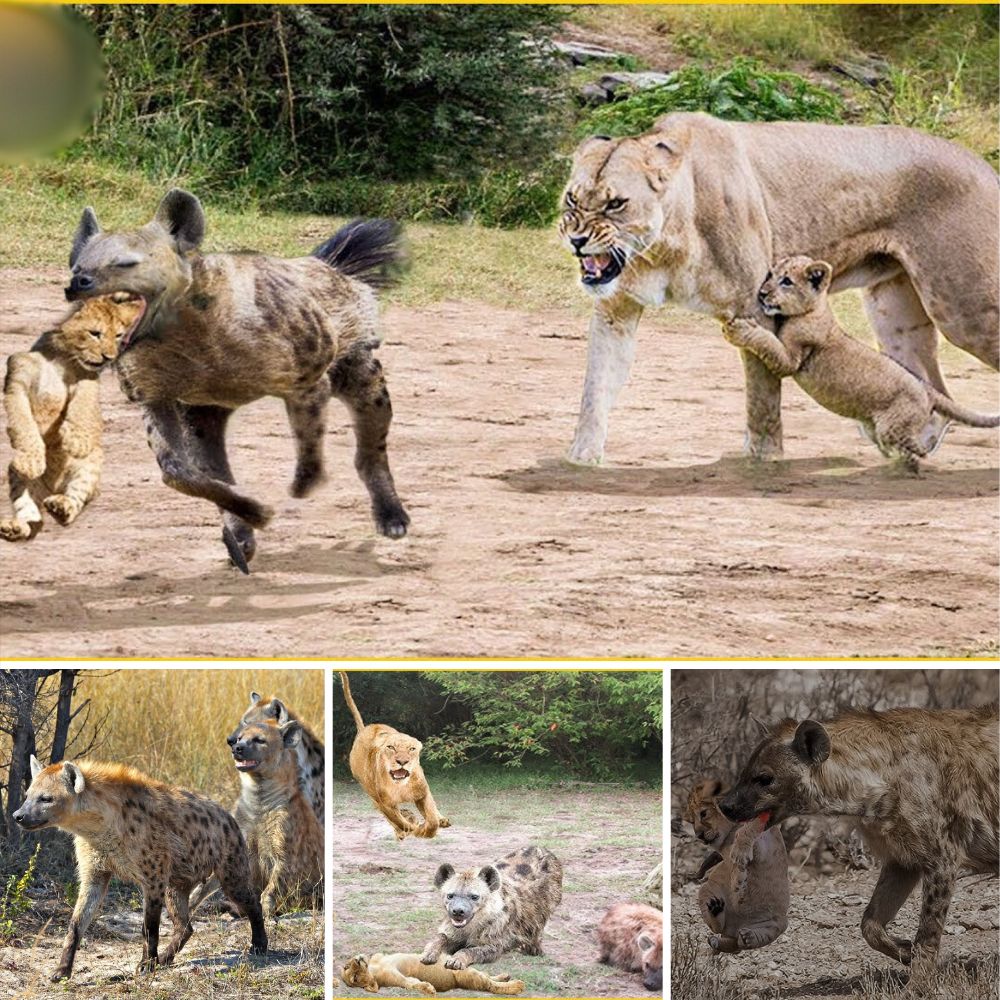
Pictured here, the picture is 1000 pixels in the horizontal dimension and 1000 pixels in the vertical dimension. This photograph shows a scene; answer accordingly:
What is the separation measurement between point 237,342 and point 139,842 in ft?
6.56

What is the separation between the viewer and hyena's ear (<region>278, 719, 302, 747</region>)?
7320 mm

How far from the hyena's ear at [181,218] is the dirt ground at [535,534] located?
1.81 ft

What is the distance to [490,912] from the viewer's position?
23.5 ft

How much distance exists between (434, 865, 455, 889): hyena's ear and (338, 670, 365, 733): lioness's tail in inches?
24.6

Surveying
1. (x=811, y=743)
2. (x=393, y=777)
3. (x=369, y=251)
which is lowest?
(x=393, y=777)

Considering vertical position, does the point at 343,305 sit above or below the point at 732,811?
above

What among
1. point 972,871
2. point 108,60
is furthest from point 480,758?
point 108,60

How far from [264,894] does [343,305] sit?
2.46 metres

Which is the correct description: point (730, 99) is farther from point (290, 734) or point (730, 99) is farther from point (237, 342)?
point (290, 734)

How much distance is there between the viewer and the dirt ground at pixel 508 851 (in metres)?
7.21

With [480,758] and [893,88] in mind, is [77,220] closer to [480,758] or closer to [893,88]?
[480,758]

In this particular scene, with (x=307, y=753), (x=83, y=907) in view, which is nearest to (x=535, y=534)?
(x=307, y=753)

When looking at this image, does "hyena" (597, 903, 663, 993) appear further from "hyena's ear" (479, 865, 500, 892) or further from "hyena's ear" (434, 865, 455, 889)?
"hyena's ear" (434, 865, 455, 889)

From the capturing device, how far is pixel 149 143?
8.08 metres
